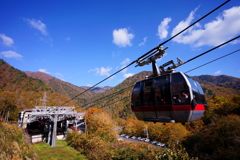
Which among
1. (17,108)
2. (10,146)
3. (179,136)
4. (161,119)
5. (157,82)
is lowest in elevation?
(179,136)

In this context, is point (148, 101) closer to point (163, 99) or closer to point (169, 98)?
point (163, 99)

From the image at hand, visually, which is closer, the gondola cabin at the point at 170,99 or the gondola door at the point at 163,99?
the gondola cabin at the point at 170,99

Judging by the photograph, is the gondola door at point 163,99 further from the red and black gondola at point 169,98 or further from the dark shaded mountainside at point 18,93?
the dark shaded mountainside at point 18,93

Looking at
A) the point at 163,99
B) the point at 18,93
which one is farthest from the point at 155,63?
the point at 18,93

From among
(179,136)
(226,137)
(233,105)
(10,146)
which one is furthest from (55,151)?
(233,105)

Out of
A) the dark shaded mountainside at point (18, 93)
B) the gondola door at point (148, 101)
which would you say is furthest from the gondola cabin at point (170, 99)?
the dark shaded mountainside at point (18, 93)

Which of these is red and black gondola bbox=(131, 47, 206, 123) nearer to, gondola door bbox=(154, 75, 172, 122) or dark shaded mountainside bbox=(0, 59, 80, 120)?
gondola door bbox=(154, 75, 172, 122)

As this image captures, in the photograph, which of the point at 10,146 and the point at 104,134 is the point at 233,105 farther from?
the point at 10,146
